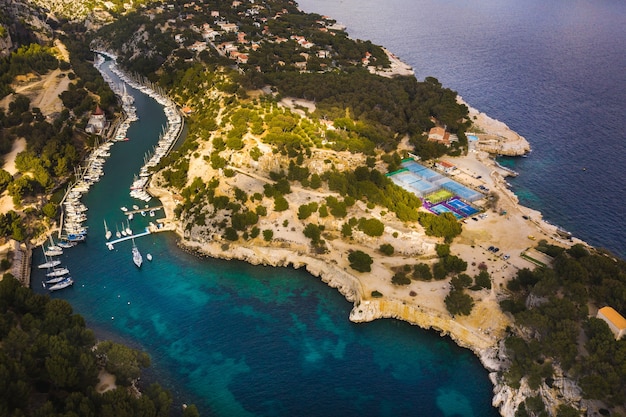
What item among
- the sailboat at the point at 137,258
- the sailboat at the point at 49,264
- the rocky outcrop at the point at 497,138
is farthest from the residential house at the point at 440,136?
the sailboat at the point at 49,264

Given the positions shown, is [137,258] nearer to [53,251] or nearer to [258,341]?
[53,251]

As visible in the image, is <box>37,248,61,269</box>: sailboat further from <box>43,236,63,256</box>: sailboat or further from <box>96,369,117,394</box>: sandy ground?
<box>96,369,117,394</box>: sandy ground

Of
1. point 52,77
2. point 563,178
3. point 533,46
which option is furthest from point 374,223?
point 533,46

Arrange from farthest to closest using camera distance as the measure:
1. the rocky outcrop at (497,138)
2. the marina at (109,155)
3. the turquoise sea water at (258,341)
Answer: the rocky outcrop at (497,138), the marina at (109,155), the turquoise sea water at (258,341)

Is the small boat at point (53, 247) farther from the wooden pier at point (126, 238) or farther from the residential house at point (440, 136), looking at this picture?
the residential house at point (440, 136)

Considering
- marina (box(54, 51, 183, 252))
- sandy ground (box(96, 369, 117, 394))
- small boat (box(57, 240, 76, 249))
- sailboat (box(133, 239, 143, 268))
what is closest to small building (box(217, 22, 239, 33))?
marina (box(54, 51, 183, 252))
